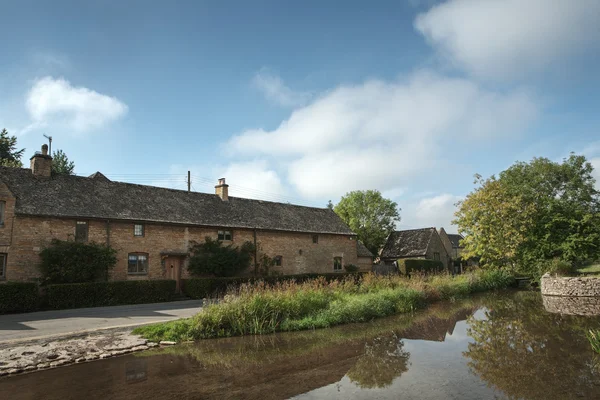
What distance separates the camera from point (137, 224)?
23.9 m

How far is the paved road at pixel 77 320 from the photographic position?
475 inches

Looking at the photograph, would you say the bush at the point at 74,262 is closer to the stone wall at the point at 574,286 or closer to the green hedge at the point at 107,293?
the green hedge at the point at 107,293

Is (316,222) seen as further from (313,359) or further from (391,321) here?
(313,359)

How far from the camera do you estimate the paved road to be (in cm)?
1206

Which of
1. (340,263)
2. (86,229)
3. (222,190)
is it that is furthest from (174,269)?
(340,263)

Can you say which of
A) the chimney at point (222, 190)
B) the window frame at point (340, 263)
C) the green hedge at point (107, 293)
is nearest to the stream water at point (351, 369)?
the green hedge at point (107, 293)

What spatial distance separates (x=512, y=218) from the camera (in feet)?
99.7

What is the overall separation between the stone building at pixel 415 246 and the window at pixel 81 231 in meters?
31.3

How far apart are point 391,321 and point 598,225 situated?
71.8ft

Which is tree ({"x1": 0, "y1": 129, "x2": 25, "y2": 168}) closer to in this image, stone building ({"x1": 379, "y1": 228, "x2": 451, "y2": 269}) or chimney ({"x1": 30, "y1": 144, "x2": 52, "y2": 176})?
chimney ({"x1": 30, "y1": 144, "x2": 52, "y2": 176})

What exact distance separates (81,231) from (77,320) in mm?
8672

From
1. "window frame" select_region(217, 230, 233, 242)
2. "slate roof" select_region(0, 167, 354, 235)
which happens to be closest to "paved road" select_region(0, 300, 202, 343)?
"slate roof" select_region(0, 167, 354, 235)

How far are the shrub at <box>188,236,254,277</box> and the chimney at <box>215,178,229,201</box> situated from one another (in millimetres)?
5261

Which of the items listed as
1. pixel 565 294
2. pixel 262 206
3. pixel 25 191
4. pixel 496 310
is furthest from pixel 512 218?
pixel 25 191
